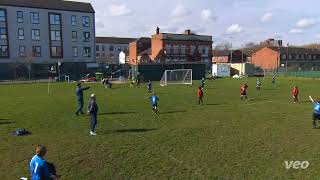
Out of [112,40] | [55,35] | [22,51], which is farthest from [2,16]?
[112,40]

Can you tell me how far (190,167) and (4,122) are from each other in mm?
12856

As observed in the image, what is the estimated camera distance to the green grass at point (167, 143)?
38.6 ft

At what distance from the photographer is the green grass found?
11.8 m

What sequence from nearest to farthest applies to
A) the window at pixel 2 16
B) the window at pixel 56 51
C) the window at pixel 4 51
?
the window at pixel 2 16 → the window at pixel 4 51 → the window at pixel 56 51

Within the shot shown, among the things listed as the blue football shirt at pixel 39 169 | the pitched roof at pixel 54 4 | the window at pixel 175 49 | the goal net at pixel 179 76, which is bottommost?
the blue football shirt at pixel 39 169

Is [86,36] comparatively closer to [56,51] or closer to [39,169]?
[56,51]

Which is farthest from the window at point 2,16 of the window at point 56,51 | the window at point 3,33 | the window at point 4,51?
the window at point 56,51

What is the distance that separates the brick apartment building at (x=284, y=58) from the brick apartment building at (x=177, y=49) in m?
19.6

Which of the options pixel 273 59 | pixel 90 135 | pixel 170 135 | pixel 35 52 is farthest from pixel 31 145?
pixel 273 59

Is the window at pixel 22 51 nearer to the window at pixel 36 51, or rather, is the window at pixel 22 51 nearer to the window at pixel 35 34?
the window at pixel 36 51

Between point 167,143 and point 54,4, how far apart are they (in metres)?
68.3

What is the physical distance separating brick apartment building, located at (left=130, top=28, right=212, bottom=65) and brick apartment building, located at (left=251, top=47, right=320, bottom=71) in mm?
19562

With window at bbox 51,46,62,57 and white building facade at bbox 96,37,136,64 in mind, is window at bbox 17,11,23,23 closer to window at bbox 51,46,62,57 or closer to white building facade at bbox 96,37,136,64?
window at bbox 51,46,62,57

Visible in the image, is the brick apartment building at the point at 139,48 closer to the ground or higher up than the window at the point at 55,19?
closer to the ground
